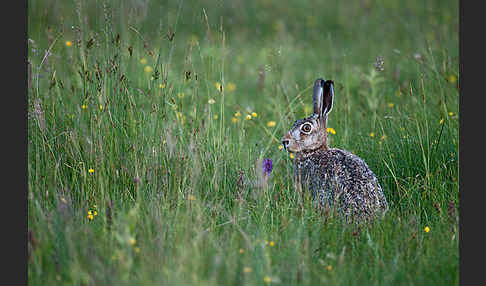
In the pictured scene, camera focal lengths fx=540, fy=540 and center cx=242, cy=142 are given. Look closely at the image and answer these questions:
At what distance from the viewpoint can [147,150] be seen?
4.30 meters

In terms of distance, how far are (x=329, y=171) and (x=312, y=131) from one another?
55 centimetres

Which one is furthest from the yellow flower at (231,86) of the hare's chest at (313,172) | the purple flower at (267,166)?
the purple flower at (267,166)

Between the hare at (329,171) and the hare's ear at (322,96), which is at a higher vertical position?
the hare's ear at (322,96)

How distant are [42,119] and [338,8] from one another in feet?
24.9

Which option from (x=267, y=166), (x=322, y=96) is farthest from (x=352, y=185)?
(x=322, y=96)

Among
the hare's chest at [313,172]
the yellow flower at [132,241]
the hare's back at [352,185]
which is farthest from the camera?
the hare's chest at [313,172]

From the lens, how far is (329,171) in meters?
4.36

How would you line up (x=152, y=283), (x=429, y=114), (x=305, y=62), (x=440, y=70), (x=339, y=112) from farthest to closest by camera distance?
(x=305, y=62) < (x=440, y=70) < (x=339, y=112) < (x=429, y=114) < (x=152, y=283)

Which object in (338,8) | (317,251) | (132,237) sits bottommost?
(317,251)

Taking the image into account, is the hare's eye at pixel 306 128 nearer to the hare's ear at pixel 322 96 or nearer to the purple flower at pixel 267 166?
the hare's ear at pixel 322 96

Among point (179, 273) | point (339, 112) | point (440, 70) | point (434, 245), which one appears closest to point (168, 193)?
point (179, 273)

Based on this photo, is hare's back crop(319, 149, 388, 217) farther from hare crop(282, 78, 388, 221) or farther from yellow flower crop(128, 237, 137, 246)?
yellow flower crop(128, 237, 137, 246)

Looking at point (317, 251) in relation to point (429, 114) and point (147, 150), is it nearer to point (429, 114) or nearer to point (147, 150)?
point (147, 150)

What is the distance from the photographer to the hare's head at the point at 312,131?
479 cm
